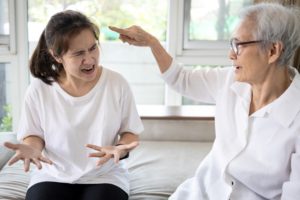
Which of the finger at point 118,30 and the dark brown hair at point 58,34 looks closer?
the dark brown hair at point 58,34

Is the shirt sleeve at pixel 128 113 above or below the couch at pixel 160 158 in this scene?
above

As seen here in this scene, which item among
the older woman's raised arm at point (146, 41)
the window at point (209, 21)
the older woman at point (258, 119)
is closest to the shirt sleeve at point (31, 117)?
the older woman's raised arm at point (146, 41)

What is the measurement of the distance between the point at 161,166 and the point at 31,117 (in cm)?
68

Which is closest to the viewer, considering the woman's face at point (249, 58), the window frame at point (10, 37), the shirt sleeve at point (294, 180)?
the shirt sleeve at point (294, 180)

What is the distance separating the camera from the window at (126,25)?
9.97 feet

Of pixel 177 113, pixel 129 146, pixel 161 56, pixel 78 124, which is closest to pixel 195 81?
pixel 161 56

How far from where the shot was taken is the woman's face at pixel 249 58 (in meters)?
1.32

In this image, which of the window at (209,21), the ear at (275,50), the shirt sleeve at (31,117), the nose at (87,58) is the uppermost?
the window at (209,21)

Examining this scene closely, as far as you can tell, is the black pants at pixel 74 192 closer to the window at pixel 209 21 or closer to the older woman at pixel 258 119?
the older woman at pixel 258 119

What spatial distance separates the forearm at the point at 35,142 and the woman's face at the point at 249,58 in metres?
0.81

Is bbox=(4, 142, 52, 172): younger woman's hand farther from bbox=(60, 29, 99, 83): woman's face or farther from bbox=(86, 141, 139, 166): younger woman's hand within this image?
bbox=(60, 29, 99, 83): woman's face

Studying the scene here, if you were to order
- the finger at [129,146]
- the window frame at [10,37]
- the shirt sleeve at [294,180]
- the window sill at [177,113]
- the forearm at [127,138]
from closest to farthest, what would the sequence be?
the shirt sleeve at [294,180] → the finger at [129,146] → the forearm at [127,138] → the window sill at [177,113] → the window frame at [10,37]

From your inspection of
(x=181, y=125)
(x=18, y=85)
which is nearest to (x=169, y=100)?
(x=181, y=125)

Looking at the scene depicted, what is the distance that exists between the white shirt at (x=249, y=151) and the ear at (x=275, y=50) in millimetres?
110
